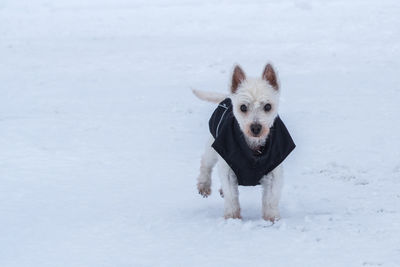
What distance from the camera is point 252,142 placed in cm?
580

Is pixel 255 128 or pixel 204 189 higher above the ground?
pixel 255 128

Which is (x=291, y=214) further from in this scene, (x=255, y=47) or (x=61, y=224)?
(x=255, y=47)

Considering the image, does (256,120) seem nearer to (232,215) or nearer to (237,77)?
(237,77)

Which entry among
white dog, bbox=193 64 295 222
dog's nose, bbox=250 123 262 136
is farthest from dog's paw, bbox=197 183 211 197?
dog's nose, bbox=250 123 262 136

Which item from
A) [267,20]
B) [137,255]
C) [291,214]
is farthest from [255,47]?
[137,255]

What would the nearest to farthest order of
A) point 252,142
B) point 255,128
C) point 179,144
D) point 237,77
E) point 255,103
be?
point 255,128 < point 255,103 < point 252,142 < point 237,77 < point 179,144

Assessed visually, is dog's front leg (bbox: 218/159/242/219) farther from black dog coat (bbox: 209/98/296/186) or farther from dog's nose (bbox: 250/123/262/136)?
dog's nose (bbox: 250/123/262/136)

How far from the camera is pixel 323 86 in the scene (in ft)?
43.3

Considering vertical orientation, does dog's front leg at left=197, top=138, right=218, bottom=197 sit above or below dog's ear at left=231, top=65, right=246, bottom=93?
below

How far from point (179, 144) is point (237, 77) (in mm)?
3506

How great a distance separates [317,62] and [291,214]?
33.3 ft

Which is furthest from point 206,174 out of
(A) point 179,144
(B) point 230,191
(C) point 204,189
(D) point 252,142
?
(A) point 179,144

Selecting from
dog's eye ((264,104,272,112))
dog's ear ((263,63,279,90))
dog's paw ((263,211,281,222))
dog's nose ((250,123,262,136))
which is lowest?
dog's paw ((263,211,281,222))

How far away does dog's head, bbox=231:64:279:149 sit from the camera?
5562mm
